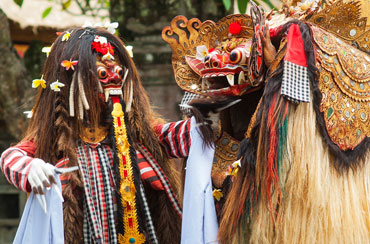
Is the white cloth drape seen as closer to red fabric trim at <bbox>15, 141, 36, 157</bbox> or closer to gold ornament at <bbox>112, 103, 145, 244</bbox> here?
gold ornament at <bbox>112, 103, 145, 244</bbox>

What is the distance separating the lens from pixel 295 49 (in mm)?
2133

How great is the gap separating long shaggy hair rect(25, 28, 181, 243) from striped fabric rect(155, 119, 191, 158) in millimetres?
41

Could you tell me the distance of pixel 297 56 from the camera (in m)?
2.12

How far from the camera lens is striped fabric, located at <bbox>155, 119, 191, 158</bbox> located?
2572 millimetres

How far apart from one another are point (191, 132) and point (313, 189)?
1.90ft

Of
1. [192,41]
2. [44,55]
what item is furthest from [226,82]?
[44,55]

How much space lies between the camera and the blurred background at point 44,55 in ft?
12.4

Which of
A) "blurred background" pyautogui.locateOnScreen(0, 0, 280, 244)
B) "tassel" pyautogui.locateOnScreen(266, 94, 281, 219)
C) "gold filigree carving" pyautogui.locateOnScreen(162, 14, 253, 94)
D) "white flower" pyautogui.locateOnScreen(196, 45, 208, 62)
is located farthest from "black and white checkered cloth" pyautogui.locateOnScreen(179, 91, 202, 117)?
"blurred background" pyautogui.locateOnScreen(0, 0, 280, 244)

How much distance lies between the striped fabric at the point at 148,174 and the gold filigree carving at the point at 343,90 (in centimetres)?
81

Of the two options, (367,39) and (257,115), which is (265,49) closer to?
(257,115)

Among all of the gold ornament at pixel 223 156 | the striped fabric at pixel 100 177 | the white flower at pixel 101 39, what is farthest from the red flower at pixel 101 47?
the gold ornament at pixel 223 156

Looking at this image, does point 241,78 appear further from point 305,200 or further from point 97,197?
point 97,197

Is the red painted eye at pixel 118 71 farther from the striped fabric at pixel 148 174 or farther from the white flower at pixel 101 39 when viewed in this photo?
the striped fabric at pixel 148 174

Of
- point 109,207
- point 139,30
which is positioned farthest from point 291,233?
point 139,30
